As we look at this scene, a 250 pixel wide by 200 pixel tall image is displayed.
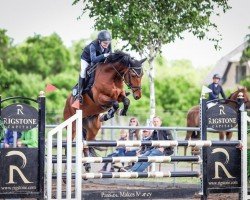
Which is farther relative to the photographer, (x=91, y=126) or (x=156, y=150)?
(x=156, y=150)

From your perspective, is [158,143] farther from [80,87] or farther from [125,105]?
[80,87]

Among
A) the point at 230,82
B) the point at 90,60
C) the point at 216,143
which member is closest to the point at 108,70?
the point at 90,60

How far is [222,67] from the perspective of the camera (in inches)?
2397

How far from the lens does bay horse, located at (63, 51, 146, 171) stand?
10.8m

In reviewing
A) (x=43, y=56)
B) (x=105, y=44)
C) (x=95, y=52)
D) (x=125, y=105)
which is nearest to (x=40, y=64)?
(x=43, y=56)

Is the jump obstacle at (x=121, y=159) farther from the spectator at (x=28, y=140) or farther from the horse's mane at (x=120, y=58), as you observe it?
the spectator at (x=28, y=140)

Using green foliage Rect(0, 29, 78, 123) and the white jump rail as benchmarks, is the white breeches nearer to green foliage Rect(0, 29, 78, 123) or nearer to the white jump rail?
the white jump rail

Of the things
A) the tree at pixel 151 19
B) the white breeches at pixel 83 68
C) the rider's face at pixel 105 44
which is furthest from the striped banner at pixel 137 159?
the tree at pixel 151 19

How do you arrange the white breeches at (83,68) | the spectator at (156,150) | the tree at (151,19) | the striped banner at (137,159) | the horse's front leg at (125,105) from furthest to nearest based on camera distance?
1. the tree at (151,19)
2. the spectator at (156,150)
3. the white breeches at (83,68)
4. the horse's front leg at (125,105)
5. the striped banner at (137,159)

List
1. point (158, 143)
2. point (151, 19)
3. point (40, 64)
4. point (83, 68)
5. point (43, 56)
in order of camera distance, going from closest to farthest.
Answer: point (158, 143) → point (83, 68) → point (151, 19) → point (40, 64) → point (43, 56)

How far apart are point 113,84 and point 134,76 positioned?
1.79ft

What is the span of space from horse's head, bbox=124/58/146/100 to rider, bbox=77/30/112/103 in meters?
0.45

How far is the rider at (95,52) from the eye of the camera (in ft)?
36.1

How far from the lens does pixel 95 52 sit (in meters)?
11.2
